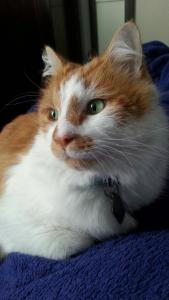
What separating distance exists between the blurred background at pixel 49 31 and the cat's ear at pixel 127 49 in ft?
1.27

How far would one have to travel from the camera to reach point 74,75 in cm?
75

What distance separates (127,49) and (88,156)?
251mm

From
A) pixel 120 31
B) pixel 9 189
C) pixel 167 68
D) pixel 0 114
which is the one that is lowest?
pixel 9 189

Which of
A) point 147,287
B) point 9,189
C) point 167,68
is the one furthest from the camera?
point 167,68

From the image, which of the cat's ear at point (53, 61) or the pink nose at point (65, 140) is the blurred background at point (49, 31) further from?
the pink nose at point (65, 140)

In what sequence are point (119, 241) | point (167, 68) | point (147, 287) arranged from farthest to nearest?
point (167, 68) → point (119, 241) → point (147, 287)

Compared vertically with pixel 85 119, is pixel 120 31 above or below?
above

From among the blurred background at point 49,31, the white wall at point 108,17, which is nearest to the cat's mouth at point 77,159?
the blurred background at point 49,31

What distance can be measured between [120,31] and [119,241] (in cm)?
44

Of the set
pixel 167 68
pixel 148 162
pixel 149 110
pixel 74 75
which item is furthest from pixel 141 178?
pixel 167 68

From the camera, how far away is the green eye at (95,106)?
26.7 inches

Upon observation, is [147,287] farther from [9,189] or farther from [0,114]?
[0,114]

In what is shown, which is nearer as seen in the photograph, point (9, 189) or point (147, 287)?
point (147, 287)

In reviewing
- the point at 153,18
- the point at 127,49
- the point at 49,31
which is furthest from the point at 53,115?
the point at 153,18
